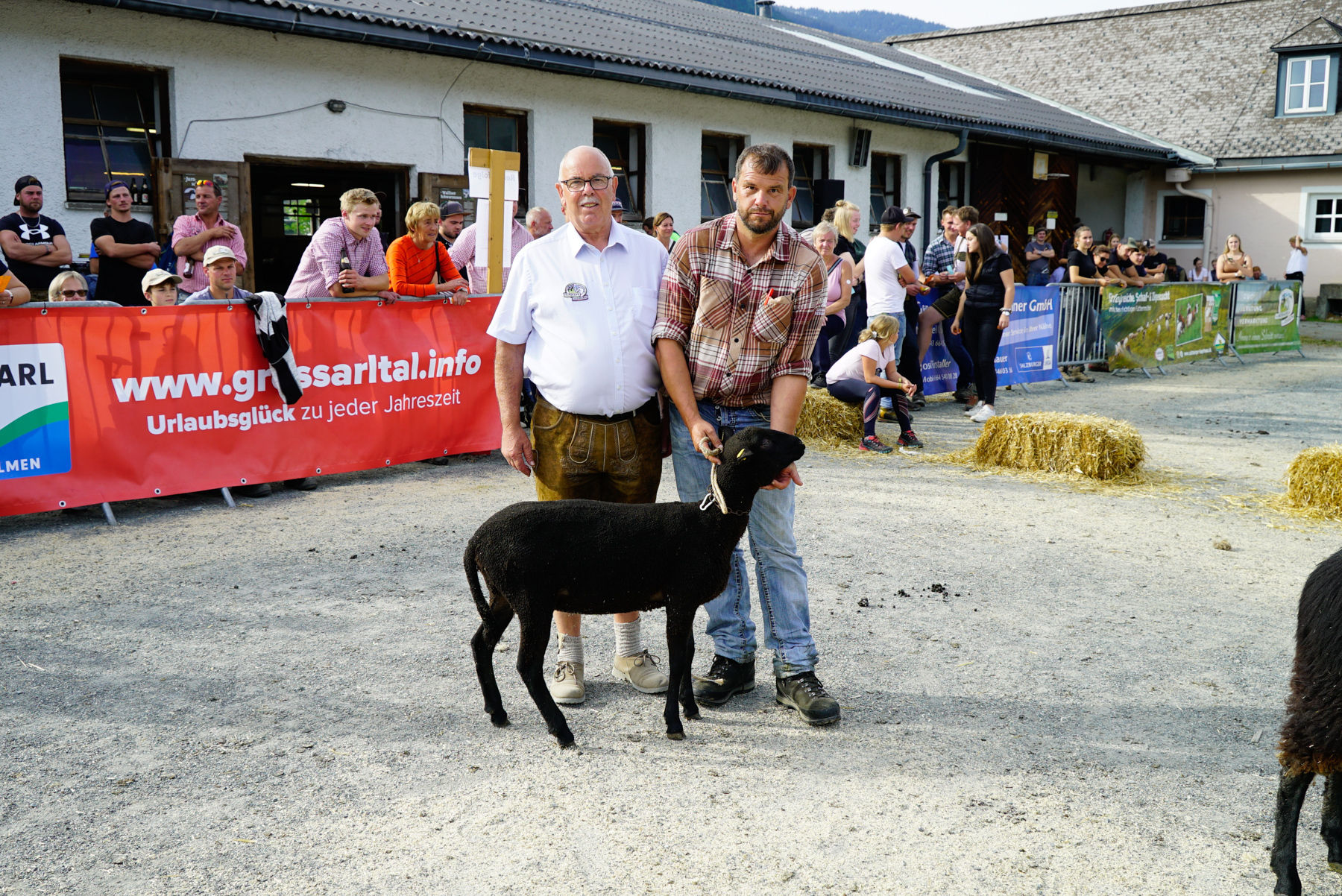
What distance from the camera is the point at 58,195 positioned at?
33.1 ft

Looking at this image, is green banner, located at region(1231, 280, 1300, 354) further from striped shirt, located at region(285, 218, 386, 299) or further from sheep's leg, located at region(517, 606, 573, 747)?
sheep's leg, located at region(517, 606, 573, 747)

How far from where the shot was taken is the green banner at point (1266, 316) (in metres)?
18.9

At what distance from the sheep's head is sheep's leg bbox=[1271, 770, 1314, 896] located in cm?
175

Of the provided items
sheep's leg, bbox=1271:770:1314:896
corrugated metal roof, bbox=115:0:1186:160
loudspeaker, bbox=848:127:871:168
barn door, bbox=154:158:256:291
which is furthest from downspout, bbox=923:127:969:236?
sheep's leg, bbox=1271:770:1314:896

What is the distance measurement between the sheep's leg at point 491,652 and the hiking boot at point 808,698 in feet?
3.57

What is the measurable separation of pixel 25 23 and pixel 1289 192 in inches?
1208

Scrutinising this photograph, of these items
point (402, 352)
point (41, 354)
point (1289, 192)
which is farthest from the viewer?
point (1289, 192)

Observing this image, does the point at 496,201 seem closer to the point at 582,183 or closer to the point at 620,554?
the point at 582,183

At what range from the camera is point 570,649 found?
438 centimetres

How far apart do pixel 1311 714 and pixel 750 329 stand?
2147mm

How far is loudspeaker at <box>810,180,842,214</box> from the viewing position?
1769cm

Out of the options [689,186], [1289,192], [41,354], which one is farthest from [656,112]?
[1289,192]

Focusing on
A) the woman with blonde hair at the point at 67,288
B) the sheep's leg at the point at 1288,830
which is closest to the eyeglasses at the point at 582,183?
the sheep's leg at the point at 1288,830

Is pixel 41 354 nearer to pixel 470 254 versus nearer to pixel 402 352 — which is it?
pixel 402 352
